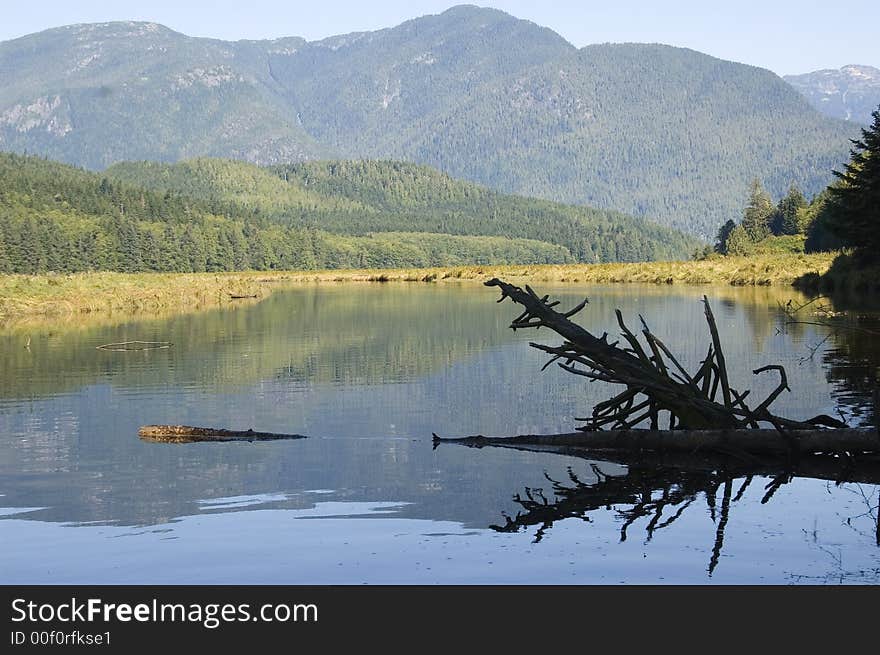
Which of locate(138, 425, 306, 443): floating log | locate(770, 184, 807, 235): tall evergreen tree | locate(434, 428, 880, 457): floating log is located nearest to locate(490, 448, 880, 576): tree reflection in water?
locate(434, 428, 880, 457): floating log

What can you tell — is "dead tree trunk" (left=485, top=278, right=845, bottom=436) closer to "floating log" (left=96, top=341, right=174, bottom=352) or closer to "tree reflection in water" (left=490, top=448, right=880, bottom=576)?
"tree reflection in water" (left=490, top=448, right=880, bottom=576)

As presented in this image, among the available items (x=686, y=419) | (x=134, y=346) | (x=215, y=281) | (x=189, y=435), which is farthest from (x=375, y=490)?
(x=215, y=281)

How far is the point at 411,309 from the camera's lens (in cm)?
7969

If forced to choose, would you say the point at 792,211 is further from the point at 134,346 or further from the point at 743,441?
the point at 743,441

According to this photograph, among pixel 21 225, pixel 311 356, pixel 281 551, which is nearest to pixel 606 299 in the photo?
pixel 311 356

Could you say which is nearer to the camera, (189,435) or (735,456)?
(735,456)

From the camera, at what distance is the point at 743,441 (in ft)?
67.4

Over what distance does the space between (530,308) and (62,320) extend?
4992cm

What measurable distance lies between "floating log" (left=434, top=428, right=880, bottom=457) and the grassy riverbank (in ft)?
177

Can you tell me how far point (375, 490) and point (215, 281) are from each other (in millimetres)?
106120

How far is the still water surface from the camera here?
15172 mm

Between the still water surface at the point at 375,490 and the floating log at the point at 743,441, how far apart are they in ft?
2.50

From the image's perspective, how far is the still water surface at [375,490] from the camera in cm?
1517

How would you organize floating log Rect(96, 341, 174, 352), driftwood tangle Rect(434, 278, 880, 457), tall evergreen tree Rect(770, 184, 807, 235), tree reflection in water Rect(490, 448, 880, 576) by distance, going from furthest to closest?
tall evergreen tree Rect(770, 184, 807, 235) → floating log Rect(96, 341, 174, 352) → driftwood tangle Rect(434, 278, 880, 457) → tree reflection in water Rect(490, 448, 880, 576)
